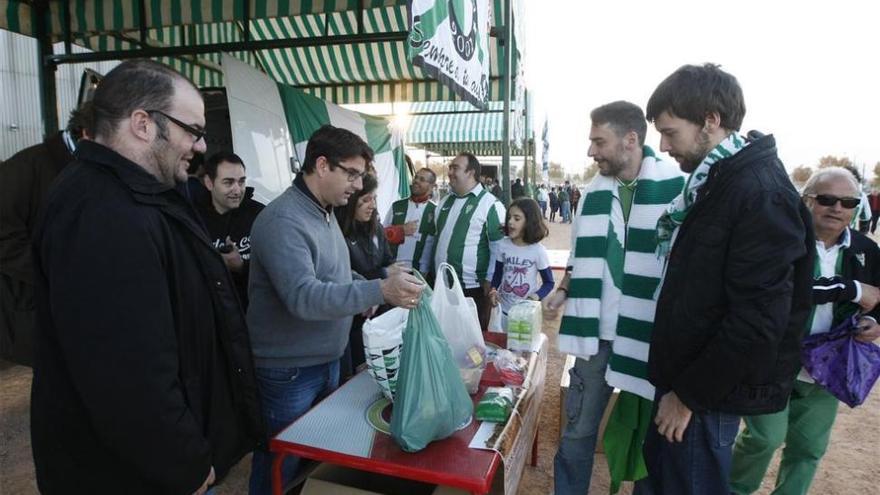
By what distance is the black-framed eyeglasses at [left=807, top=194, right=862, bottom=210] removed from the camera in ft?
6.86

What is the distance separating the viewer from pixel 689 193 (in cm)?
161

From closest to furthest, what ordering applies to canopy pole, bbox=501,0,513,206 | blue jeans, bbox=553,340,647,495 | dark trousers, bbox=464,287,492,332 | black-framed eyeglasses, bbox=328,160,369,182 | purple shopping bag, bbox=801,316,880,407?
black-framed eyeglasses, bbox=328,160,369,182, purple shopping bag, bbox=801,316,880,407, blue jeans, bbox=553,340,647,495, dark trousers, bbox=464,287,492,332, canopy pole, bbox=501,0,513,206

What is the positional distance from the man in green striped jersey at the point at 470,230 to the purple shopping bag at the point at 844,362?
7.49 feet

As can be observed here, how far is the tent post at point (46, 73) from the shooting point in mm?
4156

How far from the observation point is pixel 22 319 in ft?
9.15

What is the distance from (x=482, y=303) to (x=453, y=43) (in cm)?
214

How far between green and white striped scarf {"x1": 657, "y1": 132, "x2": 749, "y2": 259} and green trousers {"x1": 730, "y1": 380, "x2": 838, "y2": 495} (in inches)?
42.8

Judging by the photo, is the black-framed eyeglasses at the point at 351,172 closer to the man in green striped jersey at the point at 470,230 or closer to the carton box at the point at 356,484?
the carton box at the point at 356,484

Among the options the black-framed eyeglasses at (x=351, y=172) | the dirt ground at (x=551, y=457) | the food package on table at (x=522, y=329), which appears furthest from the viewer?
the dirt ground at (x=551, y=457)

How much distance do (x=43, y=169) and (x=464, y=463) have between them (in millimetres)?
2807

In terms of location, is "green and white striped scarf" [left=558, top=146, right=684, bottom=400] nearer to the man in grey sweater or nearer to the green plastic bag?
the green plastic bag

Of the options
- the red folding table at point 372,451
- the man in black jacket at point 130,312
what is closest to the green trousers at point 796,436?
the red folding table at point 372,451

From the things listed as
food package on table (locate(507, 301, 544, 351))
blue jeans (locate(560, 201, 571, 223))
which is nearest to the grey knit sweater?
food package on table (locate(507, 301, 544, 351))

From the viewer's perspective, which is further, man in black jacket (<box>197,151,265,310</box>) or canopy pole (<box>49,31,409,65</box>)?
canopy pole (<box>49,31,409,65</box>)
